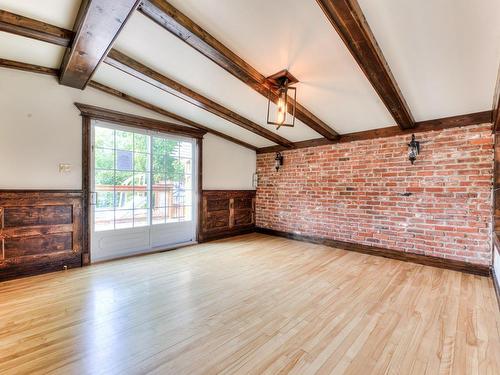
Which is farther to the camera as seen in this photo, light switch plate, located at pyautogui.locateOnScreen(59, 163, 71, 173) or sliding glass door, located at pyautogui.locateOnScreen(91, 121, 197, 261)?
sliding glass door, located at pyautogui.locateOnScreen(91, 121, 197, 261)

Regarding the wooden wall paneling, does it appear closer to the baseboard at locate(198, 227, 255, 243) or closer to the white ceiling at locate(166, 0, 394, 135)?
the baseboard at locate(198, 227, 255, 243)

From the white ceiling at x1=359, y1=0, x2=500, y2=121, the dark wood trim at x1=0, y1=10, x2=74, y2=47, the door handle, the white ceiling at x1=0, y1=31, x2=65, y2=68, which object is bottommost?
the door handle

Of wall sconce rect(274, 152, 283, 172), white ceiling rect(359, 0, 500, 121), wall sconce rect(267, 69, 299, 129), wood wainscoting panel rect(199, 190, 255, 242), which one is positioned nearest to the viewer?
white ceiling rect(359, 0, 500, 121)

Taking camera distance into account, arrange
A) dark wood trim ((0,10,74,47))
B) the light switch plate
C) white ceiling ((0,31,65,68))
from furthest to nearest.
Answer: the light switch plate → white ceiling ((0,31,65,68)) → dark wood trim ((0,10,74,47))

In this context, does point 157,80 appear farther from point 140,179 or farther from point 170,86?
point 140,179

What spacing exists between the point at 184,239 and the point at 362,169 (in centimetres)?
353

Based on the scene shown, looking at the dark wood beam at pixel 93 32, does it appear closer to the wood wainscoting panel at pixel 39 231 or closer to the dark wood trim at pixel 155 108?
the dark wood trim at pixel 155 108

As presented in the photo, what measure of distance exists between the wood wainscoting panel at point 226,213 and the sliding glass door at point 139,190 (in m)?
0.28

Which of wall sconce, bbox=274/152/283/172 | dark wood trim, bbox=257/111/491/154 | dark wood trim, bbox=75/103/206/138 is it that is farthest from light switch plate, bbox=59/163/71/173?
dark wood trim, bbox=257/111/491/154

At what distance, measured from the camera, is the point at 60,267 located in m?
3.29

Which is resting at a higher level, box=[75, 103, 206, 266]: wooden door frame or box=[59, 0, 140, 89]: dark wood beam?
box=[59, 0, 140, 89]: dark wood beam

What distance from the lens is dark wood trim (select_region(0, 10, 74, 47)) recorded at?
211cm

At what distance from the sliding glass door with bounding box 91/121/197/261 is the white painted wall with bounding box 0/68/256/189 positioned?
11.5 inches

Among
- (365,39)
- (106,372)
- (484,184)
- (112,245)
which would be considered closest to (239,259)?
(112,245)
